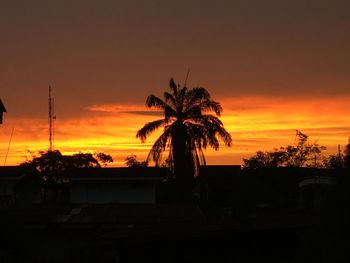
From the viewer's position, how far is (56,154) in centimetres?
6481

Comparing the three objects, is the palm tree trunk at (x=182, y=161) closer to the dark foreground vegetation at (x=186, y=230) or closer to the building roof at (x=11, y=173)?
the dark foreground vegetation at (x=186, y=230)

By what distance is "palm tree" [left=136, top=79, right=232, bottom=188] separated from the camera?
4319cm

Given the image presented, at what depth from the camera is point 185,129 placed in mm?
43500

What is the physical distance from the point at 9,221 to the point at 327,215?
16735 millimetres

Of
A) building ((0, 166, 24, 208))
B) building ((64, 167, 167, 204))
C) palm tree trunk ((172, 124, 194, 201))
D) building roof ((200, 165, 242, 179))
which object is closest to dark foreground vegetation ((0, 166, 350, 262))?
building ((64, 167, 167, 204))

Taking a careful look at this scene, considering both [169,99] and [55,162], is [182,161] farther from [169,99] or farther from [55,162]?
[55,162]

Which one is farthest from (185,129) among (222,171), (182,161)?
(222,171)

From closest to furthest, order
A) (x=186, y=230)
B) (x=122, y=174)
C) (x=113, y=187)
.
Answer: (x=186, y=230) → (x=122, y=174) → (x=113, y=187)

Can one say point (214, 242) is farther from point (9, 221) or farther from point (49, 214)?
point (49, 214)

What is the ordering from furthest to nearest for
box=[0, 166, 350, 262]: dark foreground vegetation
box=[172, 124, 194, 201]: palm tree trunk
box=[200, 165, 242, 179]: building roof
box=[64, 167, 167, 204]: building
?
box=[200, 165, 242, 179]: building roof
box=[64, 167, 167, 204]: building
box=[172, 124, 194, 201]: palm tree trunk
box=[0, 166, 350, 262]: dark foreground vegetation

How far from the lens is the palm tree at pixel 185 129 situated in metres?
43.2

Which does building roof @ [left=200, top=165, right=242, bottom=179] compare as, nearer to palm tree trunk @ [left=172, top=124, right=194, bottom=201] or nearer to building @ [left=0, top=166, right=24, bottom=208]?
palm tree trunk @ [left=172, top=124, right=194, bottom=201]

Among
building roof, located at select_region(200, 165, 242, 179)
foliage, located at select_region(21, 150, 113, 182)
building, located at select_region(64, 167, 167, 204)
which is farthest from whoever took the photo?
foliage, located at select_region(21, 150, 113, 182)

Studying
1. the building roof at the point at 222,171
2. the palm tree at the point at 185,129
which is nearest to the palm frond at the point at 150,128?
the palm tree at the point at 185,129
